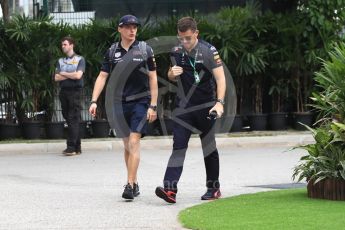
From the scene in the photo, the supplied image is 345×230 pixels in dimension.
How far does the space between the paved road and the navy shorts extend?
2.52 feet

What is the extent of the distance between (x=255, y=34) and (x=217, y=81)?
7.55 meters

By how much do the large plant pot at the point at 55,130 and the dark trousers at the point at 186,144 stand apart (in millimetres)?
7015

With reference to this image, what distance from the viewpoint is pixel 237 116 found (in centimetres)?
1552

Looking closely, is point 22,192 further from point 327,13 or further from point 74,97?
point 327,13

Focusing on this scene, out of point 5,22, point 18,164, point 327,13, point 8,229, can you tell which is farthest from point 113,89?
point 327,13

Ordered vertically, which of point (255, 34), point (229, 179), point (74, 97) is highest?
point (255, 34)

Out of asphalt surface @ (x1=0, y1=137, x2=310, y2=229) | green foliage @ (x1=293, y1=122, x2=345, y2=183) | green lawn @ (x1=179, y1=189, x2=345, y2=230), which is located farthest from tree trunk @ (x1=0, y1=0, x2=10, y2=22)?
green foliage @ (x1=293, y1=122, x2=345, y2=183)

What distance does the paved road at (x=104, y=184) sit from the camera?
23.6 feet

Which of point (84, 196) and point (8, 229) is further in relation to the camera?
point (84, 196)

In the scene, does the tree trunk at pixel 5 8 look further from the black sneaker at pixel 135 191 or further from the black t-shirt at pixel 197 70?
the black t-shirt at pixel 197 70

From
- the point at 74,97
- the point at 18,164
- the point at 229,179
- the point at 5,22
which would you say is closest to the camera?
the point at 229,179

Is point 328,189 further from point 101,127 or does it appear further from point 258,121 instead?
point 258,121

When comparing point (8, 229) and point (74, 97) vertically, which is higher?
point (74, 97)

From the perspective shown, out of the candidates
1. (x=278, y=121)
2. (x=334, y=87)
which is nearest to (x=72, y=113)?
(x=278, y=121)
